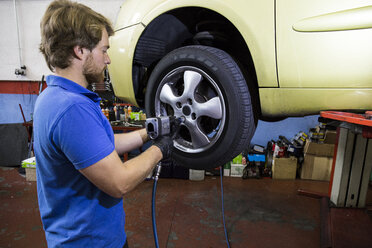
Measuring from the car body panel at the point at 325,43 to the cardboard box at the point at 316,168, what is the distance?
317 cm

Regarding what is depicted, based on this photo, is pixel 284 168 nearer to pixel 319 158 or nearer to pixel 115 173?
pixel 319 158

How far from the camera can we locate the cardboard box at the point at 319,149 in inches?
136

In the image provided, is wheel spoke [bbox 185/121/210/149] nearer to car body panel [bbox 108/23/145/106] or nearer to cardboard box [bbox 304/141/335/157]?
car body panel [bbox 108/23/145/106]

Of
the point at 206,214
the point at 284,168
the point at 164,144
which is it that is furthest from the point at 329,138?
the point at 164,144

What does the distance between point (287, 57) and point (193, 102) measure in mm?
423

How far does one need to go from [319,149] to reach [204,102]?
3180 mm

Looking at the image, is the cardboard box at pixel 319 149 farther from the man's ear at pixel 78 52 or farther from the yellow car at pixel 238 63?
the man's ear at pixel 78 52

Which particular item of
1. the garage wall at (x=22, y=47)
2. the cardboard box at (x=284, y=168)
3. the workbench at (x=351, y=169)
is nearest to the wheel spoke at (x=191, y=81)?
the workbench at (x=351, y=169)

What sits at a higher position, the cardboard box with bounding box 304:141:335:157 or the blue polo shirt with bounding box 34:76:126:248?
the blue polo shirt with bounding box 34:76:126:248

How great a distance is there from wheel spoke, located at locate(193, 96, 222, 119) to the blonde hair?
49 cm

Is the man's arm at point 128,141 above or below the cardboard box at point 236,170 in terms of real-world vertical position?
above

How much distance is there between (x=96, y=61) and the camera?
2.71 ft

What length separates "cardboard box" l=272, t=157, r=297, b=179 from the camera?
11.8ft

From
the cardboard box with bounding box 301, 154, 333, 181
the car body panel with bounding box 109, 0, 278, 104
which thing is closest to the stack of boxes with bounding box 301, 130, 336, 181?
the cardboard box with bounding box 301, 154, 333, 181
